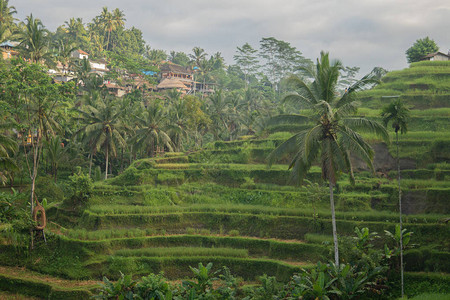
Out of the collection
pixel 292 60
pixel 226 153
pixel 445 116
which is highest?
pixel 292 60

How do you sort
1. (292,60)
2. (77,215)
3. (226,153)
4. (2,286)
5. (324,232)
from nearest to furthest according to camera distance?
(2,286) → (324,232) → (77,215) → (226,153) → (292,60)

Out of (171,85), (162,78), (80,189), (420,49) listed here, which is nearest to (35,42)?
(80,189)

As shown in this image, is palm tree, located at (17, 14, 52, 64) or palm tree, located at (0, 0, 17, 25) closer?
palm tree, located at (17, 14, 52, 64)

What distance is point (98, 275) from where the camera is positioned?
2064cm

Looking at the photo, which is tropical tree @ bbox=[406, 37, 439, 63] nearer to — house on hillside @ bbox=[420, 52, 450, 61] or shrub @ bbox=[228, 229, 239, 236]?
house on hillside @ bbox=[420, 52, 450, 61]

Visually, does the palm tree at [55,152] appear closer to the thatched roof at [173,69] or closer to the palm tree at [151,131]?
the palm tree at [151,131]

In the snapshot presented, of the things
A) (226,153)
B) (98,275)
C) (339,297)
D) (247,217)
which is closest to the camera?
(339,297)

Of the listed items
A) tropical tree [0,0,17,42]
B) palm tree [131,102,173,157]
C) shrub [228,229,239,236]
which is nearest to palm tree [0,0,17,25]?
tropical tree [0,0,17,42]

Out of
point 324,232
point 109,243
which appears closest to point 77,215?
point 109,243

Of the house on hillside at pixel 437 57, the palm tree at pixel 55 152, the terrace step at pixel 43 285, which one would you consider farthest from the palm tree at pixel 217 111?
the terrace step at pixel 43 285

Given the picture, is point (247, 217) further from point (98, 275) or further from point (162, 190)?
point (98, 275)

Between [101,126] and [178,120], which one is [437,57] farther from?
[101,126]

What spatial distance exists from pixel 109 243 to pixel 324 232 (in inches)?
443

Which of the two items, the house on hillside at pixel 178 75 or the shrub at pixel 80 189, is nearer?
the shrub at pixel 80 189
